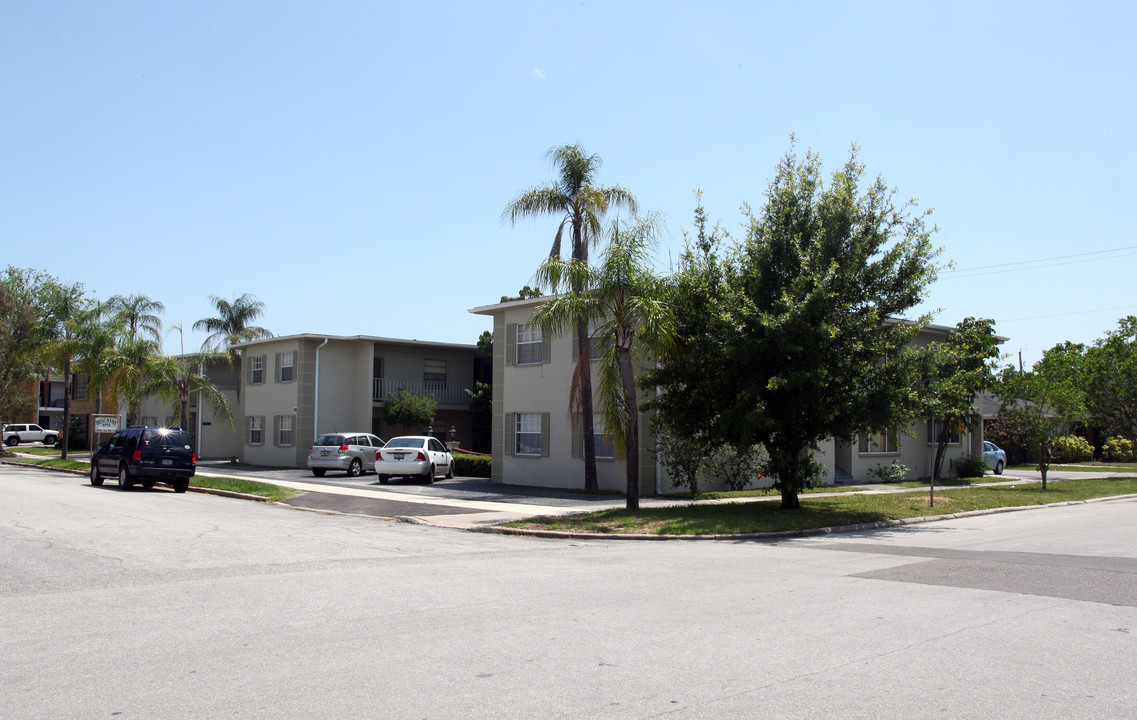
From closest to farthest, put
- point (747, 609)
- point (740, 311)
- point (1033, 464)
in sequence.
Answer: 1. point (747, 609)
2. point (740, 311)
3. point (1033, 464)

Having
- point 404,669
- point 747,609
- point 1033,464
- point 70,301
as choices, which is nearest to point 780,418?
point 747,609

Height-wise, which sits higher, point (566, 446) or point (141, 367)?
point (141, 367)

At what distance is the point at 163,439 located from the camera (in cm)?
2478

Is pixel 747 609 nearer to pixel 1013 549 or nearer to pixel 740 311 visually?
pixel 1013 549

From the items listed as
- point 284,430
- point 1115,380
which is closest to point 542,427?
point 284,430

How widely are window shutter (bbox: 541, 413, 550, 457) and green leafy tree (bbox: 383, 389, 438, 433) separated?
444 inches

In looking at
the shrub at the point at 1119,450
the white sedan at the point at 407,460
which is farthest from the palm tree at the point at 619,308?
the shrub at the point at 1119,450

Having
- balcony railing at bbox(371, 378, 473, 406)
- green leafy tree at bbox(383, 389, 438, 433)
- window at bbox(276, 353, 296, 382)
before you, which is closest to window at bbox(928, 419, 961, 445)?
green leafy tree at bbox(383, 389, 438, 433)

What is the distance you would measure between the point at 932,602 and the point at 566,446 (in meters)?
18.0

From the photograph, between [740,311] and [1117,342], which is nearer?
[740,311]

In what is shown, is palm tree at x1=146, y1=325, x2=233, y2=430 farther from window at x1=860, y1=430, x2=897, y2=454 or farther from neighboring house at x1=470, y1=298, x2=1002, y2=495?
window at x1=860, y1=430, x2=897, y2=454

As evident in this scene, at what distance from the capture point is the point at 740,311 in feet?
57.2

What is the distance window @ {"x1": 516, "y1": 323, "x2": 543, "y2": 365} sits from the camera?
27.5 metres

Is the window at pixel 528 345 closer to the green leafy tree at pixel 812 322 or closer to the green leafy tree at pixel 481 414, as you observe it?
the green leafy tree at pixel 812 322
